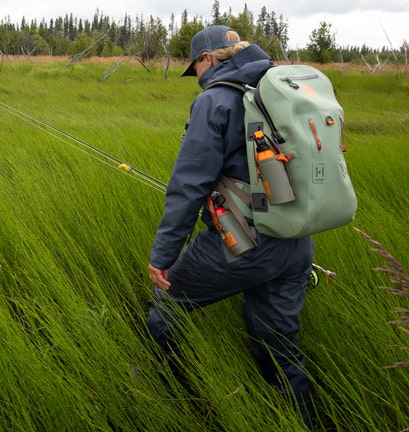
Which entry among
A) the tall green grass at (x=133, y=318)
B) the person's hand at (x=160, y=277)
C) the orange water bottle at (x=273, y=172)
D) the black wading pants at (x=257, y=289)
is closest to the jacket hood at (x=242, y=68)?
the orange water bottle at (x=273, y=172)

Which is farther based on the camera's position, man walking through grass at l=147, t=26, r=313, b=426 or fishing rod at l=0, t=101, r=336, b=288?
fishing rod at l=0, t=101, r=336, b=288

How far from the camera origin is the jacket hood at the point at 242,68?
185 cm

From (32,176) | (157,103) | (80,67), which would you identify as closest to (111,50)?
(80,67)

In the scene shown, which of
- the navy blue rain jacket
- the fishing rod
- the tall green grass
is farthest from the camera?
the fishing rod

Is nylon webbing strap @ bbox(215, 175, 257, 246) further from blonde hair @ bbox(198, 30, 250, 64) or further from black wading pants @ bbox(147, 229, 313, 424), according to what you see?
blonde hair @ bbox(198, 30, 250, 64)

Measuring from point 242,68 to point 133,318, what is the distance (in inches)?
44.0

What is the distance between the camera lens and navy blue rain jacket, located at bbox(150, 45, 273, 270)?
1822mm

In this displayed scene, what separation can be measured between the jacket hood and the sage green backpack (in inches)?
2.0

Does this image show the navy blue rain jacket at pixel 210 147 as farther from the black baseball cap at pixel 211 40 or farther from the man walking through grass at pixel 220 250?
the black baseball cap at pixel 211 40

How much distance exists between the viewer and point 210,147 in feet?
5.97

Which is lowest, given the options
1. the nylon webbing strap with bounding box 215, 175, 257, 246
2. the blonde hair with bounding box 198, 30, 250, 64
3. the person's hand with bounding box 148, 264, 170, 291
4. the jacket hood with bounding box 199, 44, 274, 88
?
the person's hand with bounding box 148, 264, 170, 291

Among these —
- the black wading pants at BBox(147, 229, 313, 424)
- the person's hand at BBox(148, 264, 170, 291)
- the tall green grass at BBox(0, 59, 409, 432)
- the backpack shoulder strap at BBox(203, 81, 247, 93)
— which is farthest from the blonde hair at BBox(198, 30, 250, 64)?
the tall green grass at BBox(0, 59, 409, 432)

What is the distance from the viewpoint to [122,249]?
3.01 metres

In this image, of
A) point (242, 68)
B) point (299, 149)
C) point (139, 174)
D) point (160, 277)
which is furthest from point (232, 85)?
point (139, 174)
